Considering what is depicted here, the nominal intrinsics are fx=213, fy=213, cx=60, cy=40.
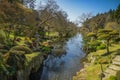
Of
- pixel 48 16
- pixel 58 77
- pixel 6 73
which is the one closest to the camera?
pixel 6 73

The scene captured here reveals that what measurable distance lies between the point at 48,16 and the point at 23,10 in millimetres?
19351

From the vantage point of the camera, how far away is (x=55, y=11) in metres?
52.2

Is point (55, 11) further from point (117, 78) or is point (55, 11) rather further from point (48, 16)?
point (117, 78)

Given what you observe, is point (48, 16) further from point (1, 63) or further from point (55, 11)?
point (1, 63)

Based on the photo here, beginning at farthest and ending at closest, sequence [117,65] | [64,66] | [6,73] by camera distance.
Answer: [64,66] < [117,65] < [6,73]

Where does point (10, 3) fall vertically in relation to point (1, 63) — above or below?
above

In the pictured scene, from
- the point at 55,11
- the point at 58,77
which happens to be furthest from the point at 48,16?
the point at 58,77

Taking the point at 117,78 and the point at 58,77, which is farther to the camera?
Result: the point at 58,77

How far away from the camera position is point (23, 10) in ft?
104

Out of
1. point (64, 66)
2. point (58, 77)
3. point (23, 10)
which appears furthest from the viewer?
point (64, 66)

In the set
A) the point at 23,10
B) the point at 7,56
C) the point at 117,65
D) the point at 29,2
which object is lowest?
the point at 117,65

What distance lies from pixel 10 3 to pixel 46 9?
24.5 metres

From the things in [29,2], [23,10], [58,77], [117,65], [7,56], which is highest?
[29,2]

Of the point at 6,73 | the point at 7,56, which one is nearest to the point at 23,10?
the point at 7,56
